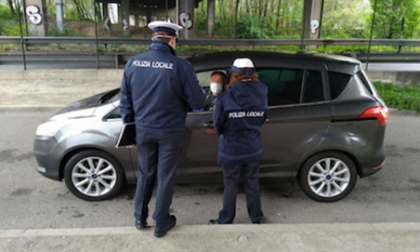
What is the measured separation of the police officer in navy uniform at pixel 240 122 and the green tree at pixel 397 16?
72.0ft

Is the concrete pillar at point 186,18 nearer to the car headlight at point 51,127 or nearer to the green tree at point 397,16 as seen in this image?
the green tree at point 397,16

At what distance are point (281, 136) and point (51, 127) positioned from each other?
262 centimetres

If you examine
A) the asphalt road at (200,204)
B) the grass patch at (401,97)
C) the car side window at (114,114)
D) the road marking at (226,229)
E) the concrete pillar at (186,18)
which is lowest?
the asphalt road at (200,204)

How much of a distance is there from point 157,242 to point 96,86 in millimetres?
8772

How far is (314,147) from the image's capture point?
12.9 feet

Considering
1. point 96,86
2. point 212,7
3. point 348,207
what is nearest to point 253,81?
point 348,207

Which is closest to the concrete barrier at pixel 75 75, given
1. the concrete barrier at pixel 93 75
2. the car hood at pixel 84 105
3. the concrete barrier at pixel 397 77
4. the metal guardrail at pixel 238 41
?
the concrete barrier at pixel 93 75

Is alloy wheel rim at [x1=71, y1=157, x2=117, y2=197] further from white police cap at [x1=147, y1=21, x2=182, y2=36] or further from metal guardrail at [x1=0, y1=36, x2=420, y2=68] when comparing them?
metal guardrail at [x1=0, y1=36, x2=420, y2=68]

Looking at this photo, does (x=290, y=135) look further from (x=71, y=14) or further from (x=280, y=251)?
(x=71, y=14)

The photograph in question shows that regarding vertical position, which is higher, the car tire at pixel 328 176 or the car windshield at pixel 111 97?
the car windshield at pixel 111 97

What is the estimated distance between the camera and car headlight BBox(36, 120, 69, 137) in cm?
398

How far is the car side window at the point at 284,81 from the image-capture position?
3.97 metres

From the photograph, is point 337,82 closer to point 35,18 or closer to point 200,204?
point 200,204

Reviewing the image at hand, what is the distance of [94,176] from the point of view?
4.01 meters
